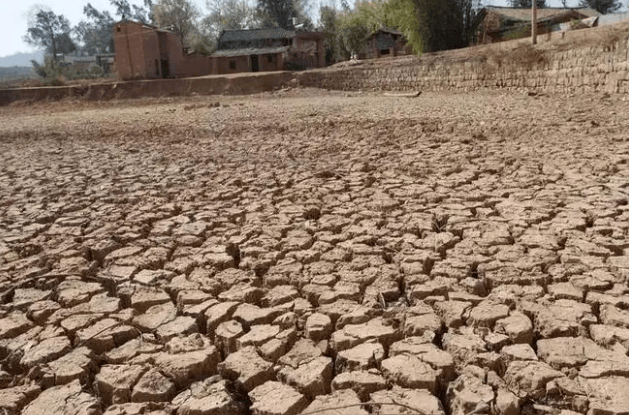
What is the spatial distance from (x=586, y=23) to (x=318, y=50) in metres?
15.0

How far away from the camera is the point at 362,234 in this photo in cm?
282

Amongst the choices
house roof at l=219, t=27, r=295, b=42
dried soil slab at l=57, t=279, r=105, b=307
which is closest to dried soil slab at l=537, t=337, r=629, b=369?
dried soil slab at l=57, t=279, r=105, b=307

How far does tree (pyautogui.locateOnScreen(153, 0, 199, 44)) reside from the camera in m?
44.5

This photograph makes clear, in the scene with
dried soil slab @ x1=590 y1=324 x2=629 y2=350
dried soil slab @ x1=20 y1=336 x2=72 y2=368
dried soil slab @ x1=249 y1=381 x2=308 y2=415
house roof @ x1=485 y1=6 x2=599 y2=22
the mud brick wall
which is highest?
house roof @ x1=485 y1=6 x2=599 y2=22

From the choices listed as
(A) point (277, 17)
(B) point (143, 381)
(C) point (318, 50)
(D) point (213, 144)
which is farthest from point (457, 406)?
(A) point (277, 17)

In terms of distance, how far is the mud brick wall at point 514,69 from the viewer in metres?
10.0

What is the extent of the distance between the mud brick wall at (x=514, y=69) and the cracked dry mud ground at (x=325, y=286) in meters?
6.29

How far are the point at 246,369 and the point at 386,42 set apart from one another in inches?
1263

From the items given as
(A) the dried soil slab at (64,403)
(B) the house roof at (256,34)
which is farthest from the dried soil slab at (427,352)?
(B) the house roof at (256,34)

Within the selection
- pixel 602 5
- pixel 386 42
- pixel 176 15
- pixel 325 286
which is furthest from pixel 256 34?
pixel 325 286

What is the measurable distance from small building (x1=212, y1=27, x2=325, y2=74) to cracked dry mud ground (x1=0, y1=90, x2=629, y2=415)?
25.9 metres

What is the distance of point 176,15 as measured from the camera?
44.6 m

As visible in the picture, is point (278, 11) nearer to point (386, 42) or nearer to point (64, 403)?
point (386, 42)

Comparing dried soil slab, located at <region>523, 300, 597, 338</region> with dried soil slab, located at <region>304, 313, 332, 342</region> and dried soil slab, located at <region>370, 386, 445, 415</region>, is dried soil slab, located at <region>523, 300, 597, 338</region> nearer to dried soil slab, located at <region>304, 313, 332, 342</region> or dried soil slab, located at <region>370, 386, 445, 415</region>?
dried soil slab, located at <region>370, 386, 445, 415</region>
